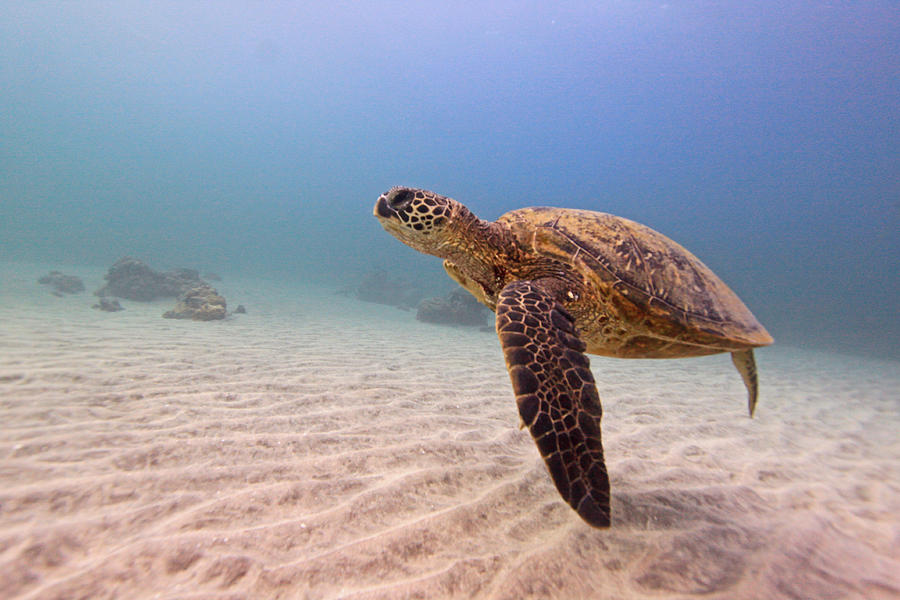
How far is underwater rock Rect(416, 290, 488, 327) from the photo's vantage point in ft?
42.6

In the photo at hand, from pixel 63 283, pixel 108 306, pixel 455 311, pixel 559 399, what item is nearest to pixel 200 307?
pixel 108 306

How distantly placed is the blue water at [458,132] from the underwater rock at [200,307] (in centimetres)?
2403

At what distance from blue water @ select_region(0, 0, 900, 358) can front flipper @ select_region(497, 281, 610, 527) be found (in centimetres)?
2459

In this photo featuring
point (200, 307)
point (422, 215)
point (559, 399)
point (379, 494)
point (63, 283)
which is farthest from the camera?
point (63, 283)

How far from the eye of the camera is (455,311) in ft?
42.6

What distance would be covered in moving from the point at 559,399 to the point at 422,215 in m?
1.69

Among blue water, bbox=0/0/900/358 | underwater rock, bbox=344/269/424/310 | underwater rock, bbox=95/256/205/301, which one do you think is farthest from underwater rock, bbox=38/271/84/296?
blue water, bbox=0/0/900/358

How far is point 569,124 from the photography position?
89938 mm

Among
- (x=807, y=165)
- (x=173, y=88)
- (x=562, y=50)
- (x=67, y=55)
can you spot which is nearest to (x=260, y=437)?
(x=562, y=50)

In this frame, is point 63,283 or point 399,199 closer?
point 399,199

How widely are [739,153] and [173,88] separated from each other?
15465 centimetres

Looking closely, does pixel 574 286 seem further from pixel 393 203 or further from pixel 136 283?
pixel 136 283

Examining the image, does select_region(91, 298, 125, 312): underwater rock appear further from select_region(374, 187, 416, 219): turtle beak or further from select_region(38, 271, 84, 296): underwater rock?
select_region(374, 187, 416, 219): turtle beak

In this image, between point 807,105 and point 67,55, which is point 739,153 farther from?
point 67,55
